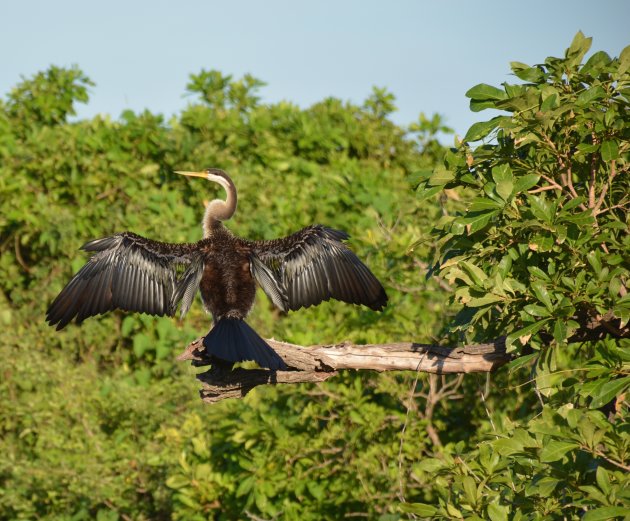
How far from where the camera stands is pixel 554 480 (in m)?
3.06

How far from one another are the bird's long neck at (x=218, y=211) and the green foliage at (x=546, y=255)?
81.5 inches

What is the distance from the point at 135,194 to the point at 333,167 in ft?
6.91

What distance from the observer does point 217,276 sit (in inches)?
201

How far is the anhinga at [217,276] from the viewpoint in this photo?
5020mm

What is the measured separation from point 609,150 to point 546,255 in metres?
0.44

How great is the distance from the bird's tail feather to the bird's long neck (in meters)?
1.02

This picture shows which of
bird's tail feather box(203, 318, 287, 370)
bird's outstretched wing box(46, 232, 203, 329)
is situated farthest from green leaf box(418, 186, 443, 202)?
bird's outstretched wing box(46, 232, 203, 329)

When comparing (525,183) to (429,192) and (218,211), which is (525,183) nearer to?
(429,192)

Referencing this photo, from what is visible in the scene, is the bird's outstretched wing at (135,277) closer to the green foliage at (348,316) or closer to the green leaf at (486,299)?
the green foliage at (348,316)

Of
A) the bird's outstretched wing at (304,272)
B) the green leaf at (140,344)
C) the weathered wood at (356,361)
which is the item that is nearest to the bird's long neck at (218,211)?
the bird's outstretched wing at (304,272)

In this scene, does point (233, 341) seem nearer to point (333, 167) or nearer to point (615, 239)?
point (615, 239)

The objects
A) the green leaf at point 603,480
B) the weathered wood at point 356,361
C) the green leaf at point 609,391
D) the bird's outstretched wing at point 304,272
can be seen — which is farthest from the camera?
the bird's outstretched wing at point 304,272

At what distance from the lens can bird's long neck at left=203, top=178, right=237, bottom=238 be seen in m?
5.68

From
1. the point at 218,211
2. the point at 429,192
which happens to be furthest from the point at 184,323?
the point at 429,192
